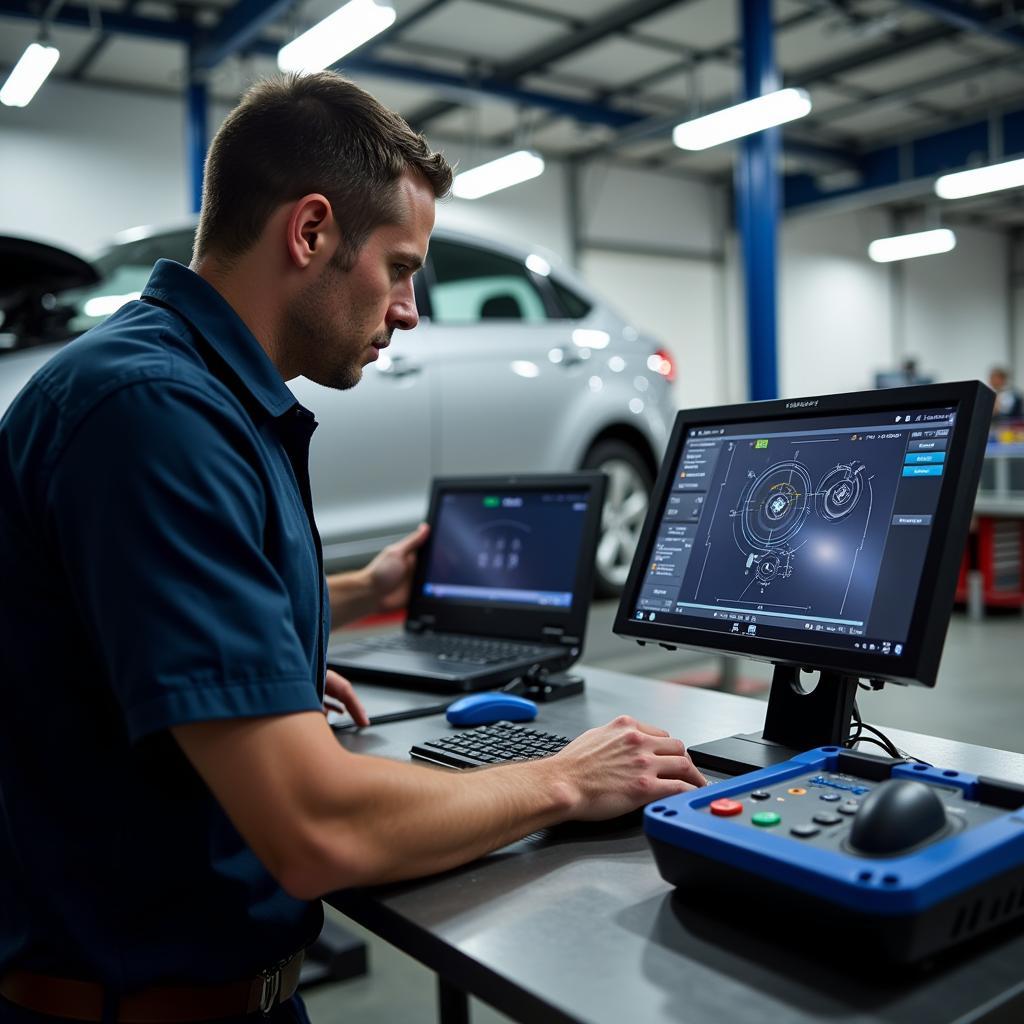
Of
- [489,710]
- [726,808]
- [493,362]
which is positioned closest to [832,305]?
[493,362]

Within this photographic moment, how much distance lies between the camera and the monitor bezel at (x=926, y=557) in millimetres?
973

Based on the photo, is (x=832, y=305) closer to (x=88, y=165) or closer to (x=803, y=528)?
(x=88, y=165)

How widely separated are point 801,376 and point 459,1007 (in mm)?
12052

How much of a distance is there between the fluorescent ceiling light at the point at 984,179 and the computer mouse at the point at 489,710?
7791mm

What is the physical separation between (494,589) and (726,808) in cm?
105

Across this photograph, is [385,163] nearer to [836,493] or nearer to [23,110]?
[836,493]

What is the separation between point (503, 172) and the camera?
304 inches

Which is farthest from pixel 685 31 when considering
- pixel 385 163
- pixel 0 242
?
pixel 385 163

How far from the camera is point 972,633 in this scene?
5.30 m

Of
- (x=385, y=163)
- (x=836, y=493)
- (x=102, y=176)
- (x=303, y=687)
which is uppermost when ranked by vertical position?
(x=102, y=176)

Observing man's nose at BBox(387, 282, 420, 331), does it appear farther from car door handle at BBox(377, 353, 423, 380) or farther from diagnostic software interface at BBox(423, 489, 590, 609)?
car door handle at BBox(377, 353, 423, 380)

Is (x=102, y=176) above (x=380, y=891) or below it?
above

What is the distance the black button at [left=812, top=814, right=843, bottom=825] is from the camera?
0.82 m

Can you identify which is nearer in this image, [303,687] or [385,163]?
[303,687]
